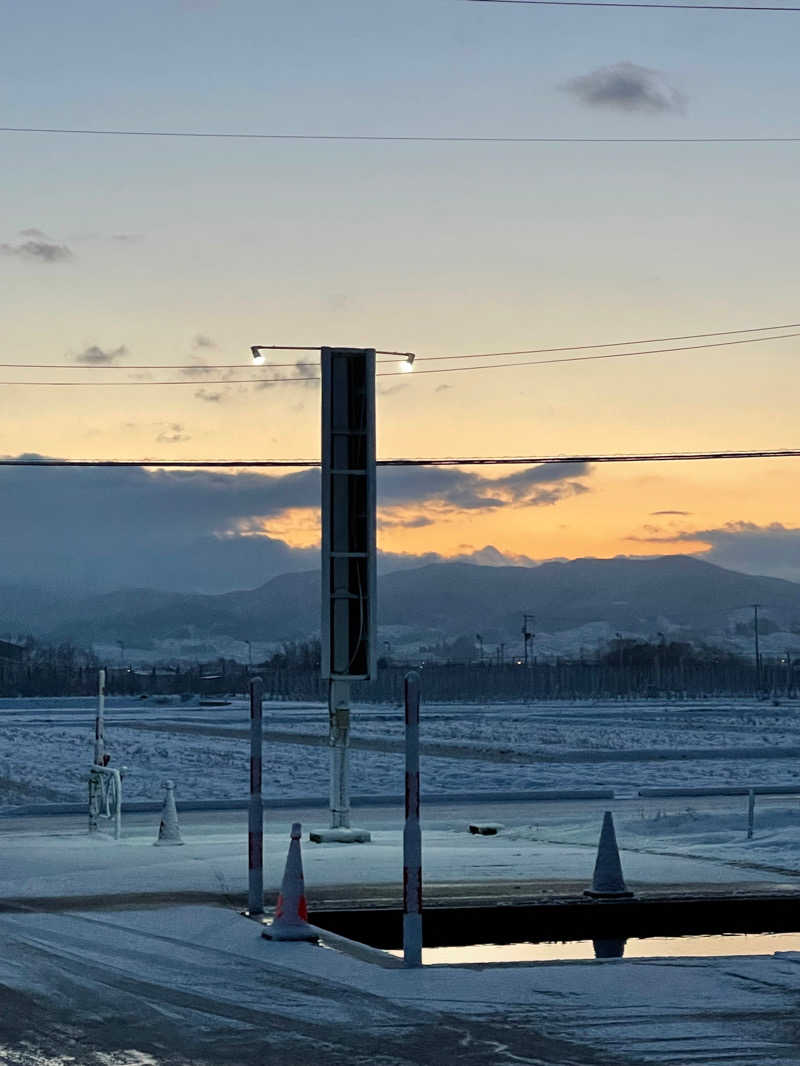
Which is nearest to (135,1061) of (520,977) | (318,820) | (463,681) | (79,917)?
(520,977)

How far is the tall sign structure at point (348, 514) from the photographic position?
21.2 metres

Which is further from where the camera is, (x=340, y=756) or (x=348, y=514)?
(x=340, y=756)

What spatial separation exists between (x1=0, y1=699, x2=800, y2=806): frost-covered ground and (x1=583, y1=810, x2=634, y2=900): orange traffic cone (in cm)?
1982

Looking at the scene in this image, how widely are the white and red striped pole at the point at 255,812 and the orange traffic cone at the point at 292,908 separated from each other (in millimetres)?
736

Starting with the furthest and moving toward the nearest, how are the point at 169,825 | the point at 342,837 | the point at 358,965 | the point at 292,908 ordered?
the point at 342,837, the point at 169,825, the point at 292,908, the point at 358,965

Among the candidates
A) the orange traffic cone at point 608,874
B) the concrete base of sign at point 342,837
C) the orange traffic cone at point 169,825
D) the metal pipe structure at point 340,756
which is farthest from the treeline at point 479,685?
the orange traffic cone at point 608,874

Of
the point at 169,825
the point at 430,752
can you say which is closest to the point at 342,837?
the point at 169,825

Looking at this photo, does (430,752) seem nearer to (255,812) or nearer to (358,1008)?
(255,812)

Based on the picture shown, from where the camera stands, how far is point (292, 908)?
11562 millimetres

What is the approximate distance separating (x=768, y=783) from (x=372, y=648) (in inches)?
739

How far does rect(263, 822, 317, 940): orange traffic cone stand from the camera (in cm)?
1142

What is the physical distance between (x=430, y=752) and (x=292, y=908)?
144 ft

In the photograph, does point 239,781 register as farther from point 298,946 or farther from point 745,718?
point 745,718

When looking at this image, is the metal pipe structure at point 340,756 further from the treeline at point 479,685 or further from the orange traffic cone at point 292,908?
the treeline at point 479,685
